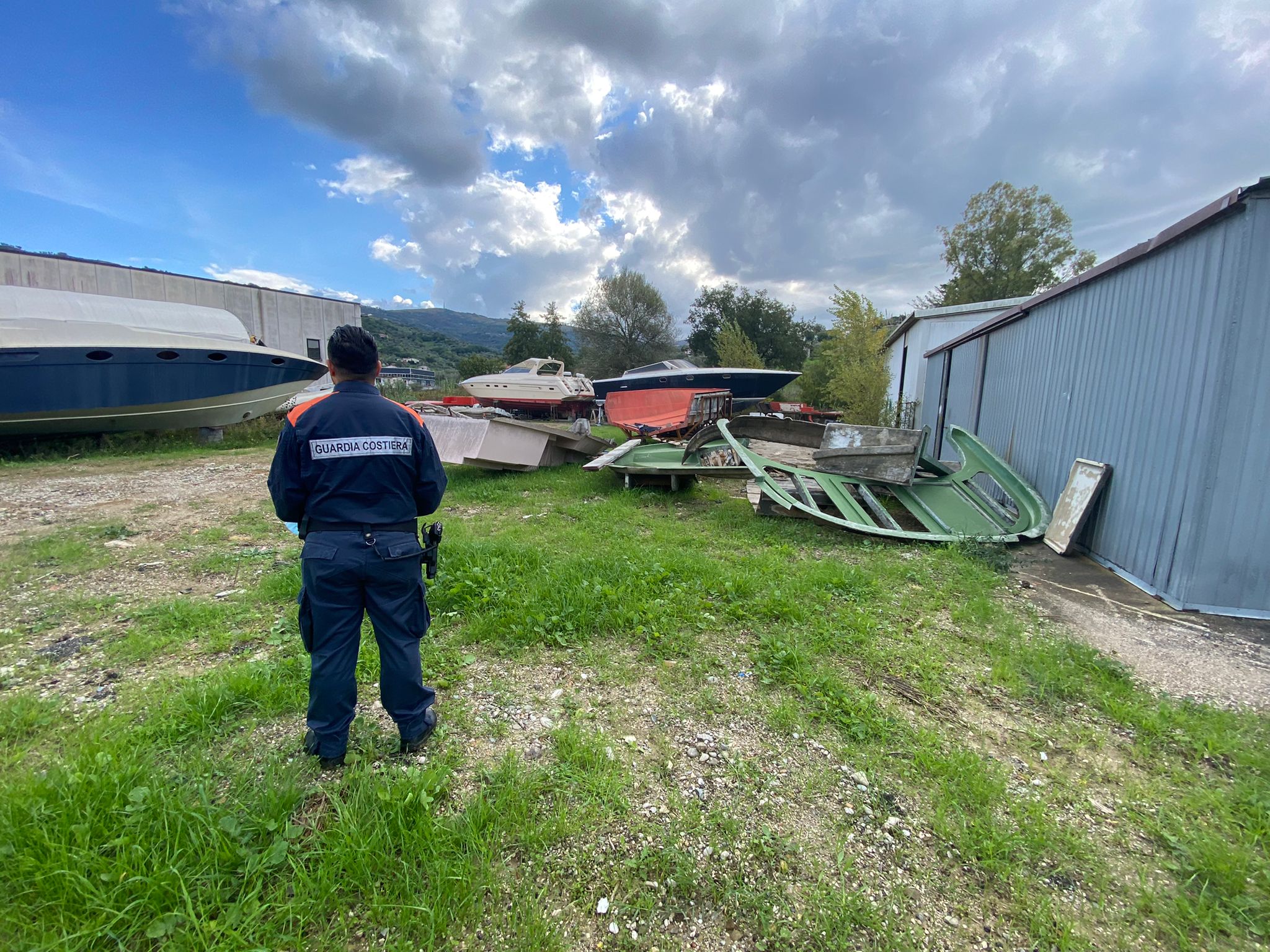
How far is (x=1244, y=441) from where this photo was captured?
3.29 meters

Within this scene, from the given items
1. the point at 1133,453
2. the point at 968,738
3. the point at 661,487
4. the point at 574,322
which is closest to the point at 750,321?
→ the point at 574,322

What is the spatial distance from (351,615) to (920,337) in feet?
51.1

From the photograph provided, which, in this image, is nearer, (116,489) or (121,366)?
(116,489)

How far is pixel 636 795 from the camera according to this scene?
1.96 meters

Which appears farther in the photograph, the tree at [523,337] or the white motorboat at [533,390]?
the tree at [523,337]

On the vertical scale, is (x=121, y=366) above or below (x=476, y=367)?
below

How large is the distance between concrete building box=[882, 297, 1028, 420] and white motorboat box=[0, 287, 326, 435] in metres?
13.7

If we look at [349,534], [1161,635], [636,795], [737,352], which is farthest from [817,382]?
[349,534]

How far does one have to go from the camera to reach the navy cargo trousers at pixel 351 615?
Answer: 6.18ft

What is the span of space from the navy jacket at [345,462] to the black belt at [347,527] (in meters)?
0.01

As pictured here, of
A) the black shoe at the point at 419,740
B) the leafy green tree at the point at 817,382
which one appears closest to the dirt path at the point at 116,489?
the black shoe at the point at 419,740

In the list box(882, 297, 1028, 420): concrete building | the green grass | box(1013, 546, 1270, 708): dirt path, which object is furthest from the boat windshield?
the green grass

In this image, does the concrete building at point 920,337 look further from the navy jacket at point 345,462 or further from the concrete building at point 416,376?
the concrete building at point 416,376

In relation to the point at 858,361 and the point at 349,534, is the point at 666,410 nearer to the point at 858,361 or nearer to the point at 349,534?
the point at 858,361
